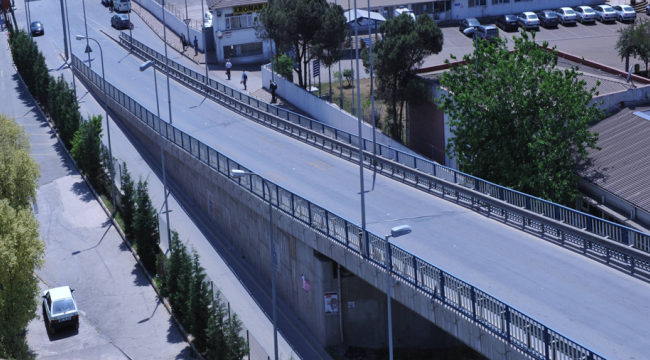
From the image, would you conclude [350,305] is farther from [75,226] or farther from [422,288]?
[75,226]

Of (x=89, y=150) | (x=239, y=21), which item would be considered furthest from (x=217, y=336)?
(x=239, y=21)

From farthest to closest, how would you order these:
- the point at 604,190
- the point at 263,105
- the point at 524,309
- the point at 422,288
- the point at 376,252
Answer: the point at 263,105 → the point at 604,190 → the point at 376,252 → the point at 422,288 → the point at 524,309

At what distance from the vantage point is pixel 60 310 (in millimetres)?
34500

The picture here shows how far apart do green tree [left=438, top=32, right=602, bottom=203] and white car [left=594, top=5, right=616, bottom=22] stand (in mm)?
36360

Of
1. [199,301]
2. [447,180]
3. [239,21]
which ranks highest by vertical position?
[239,21]

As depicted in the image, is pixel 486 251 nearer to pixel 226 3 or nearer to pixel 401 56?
pixel 401 56

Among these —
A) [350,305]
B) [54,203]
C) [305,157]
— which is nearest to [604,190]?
[350,305]

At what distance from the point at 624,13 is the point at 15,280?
5680 centimetres

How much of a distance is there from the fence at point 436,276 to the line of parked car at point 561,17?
34678 mm

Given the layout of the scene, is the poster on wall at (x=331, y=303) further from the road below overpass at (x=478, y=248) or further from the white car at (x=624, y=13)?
the white car at (x=624, y=13)

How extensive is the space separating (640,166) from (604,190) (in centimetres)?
205

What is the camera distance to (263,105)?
4872 cm

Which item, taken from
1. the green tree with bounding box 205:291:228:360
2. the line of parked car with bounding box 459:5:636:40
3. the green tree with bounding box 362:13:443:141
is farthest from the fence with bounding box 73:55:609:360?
the line of parked car with bounding box 459:5:636:40

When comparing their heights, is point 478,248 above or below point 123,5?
below
